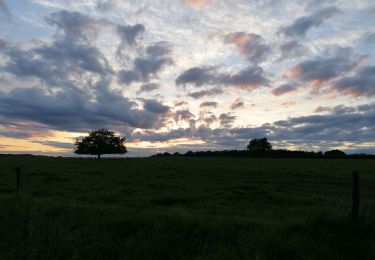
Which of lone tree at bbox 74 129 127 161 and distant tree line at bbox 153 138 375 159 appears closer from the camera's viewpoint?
lone tree at bbox 74 129 127 161

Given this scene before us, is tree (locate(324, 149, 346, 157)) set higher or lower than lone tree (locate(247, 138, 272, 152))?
lower

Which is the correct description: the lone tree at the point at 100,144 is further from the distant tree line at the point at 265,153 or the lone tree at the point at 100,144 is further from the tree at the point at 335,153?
the tree at the point at 335,153

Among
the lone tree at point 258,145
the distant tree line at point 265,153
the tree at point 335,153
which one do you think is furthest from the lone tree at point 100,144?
the lone tree at point 258,145

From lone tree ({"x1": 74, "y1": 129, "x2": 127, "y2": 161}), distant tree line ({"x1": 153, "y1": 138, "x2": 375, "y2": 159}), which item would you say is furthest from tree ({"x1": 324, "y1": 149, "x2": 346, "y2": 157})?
lone tree ({"x1": 74, "y1": 129, "x2": 127, "y2": 161})

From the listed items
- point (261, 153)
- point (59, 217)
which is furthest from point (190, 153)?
point (59, 217)

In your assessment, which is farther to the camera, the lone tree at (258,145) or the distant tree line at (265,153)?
the lone tree at (258,145)

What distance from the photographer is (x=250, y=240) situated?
847cm

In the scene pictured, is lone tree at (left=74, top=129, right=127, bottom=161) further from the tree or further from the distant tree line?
the tree

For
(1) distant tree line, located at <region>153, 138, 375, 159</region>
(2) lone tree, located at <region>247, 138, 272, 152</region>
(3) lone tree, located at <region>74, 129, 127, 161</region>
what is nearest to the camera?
(3) lone tree, located at <region>74, 129, 127, 161</region>

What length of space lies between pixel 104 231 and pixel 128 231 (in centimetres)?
71

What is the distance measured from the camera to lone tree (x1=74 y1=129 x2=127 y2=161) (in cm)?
8581

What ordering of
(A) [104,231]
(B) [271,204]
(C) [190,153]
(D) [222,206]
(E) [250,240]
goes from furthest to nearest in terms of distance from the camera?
(C) [190,153], (B) [271,204], (D) [222,206], (A) [104,231], (E) [250,240]

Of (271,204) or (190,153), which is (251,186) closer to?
(271,204)

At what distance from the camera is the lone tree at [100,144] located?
282 feet
